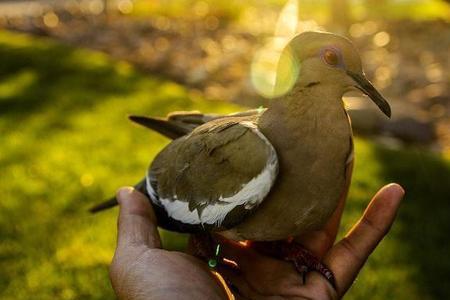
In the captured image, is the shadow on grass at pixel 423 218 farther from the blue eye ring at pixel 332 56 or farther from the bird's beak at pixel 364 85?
the blue eye ring at pixel 332 56

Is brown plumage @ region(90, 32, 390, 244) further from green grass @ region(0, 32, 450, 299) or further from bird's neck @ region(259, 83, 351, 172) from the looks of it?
green grass @ region(0, 32, 450, 299)

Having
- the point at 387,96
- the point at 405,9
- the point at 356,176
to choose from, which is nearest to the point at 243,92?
the point at 387,96

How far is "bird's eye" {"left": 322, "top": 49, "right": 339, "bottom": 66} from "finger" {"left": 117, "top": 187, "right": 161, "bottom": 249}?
1.31 meters

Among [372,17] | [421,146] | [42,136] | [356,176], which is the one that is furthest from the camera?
[372,17]

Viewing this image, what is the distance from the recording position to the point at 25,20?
1232 centimetres

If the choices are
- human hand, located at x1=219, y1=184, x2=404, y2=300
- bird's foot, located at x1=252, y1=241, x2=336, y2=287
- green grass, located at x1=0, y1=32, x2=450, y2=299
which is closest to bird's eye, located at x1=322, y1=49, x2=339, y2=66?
human hand, located at x1=219, y1=184, x2=404, y2=300

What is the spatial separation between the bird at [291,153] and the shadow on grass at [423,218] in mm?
2328

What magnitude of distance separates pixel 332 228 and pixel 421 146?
14.3 feet

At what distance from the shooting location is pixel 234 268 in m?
3.42

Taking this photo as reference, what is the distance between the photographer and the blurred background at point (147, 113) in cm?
484

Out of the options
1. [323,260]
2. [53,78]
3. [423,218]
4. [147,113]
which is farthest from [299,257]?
[53,78]

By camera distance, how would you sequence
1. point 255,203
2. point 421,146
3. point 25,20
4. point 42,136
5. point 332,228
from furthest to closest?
point 25,20 → point 421,146 → point 42,136 → point 332,228 → point 255,203

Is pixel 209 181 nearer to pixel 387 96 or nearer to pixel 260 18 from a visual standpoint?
pixel 387 96

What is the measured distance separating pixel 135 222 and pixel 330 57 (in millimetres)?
1354
